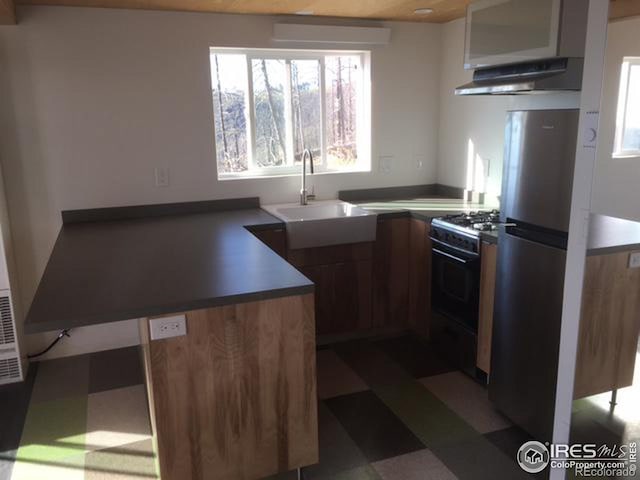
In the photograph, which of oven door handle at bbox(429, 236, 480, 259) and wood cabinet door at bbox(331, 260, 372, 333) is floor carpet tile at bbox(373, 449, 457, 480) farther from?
wood cabinet door at bbox(331, 260, 372, 333)

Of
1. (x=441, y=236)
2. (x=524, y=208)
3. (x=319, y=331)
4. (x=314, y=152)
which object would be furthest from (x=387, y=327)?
(x=524, y=208)

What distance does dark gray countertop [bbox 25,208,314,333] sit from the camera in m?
1.71

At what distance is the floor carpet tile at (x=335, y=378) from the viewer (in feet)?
9.54

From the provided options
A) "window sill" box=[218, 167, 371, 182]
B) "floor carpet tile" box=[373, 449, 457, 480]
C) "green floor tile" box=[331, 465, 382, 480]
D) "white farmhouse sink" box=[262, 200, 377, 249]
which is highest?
"window sill" box=[218, 167, 371, 182]

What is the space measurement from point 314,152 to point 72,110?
5.33ft

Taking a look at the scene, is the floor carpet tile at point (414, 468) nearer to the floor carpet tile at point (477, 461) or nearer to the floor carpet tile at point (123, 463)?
the floor carpet tile at point (477, 461)

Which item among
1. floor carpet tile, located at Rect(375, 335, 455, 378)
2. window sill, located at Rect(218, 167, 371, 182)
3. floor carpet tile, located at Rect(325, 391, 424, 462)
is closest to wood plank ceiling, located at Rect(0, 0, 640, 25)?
window sill, located at Rect(218, 167, 371, 182)

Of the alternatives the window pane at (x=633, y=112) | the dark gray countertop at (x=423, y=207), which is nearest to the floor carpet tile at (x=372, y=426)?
the dark gray countertop at (x=423, y=207)

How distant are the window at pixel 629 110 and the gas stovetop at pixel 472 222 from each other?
122 cm

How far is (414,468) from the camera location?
2.26 metres

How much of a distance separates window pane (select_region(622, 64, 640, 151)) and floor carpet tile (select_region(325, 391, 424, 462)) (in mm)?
1593

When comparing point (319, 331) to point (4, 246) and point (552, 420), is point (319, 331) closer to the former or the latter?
point (552, 420)

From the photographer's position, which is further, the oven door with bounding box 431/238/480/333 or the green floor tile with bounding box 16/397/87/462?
the oven door with bounding box 431/238/480/333

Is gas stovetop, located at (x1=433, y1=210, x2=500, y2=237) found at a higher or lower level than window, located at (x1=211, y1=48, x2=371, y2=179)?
lower
